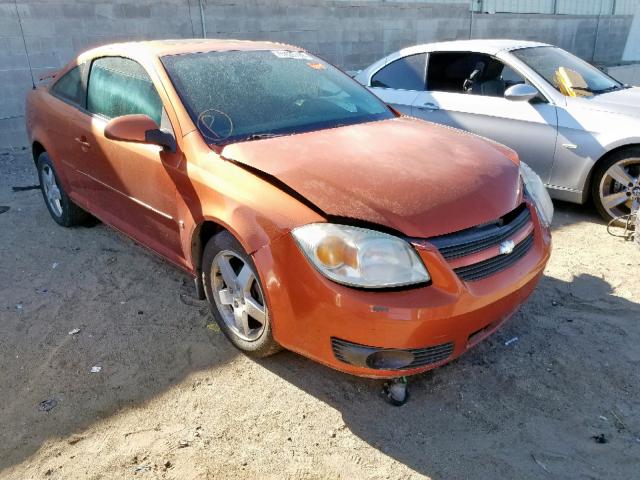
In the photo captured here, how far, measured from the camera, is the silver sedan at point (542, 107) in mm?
4535

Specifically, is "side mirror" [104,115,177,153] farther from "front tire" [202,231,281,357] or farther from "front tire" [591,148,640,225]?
"front tire" [591,148,640,225]

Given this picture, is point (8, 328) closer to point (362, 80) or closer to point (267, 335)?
point (267, 335)

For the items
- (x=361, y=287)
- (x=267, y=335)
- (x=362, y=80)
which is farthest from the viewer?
(x=362, y=80)

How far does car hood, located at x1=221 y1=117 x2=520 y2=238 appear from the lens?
92.8 inches

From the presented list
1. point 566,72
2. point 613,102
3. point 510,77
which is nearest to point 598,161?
point 613,102

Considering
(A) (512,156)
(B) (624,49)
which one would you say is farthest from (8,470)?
(B) (624,49)

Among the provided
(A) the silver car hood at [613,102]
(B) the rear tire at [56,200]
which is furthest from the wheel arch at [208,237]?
(A) the silver car hood at [613,102]

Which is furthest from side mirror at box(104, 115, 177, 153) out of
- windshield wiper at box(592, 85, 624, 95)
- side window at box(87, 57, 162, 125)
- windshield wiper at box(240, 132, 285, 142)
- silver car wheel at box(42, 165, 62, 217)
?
windshield wiper at box(592, 85, 624, 95)

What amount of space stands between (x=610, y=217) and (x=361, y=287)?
331cm

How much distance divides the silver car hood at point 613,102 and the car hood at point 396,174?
2061 millimetres

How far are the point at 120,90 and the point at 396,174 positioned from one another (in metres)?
2.05

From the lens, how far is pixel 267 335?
2.70 metres

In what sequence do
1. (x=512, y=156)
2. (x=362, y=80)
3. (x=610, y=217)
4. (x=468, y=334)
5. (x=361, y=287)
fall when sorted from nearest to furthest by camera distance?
(x=361, y=287), (x=468, y=334), (x=512, y=156), (x=610, y=217), (x=362, y=80)

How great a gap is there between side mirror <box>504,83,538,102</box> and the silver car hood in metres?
0.30
